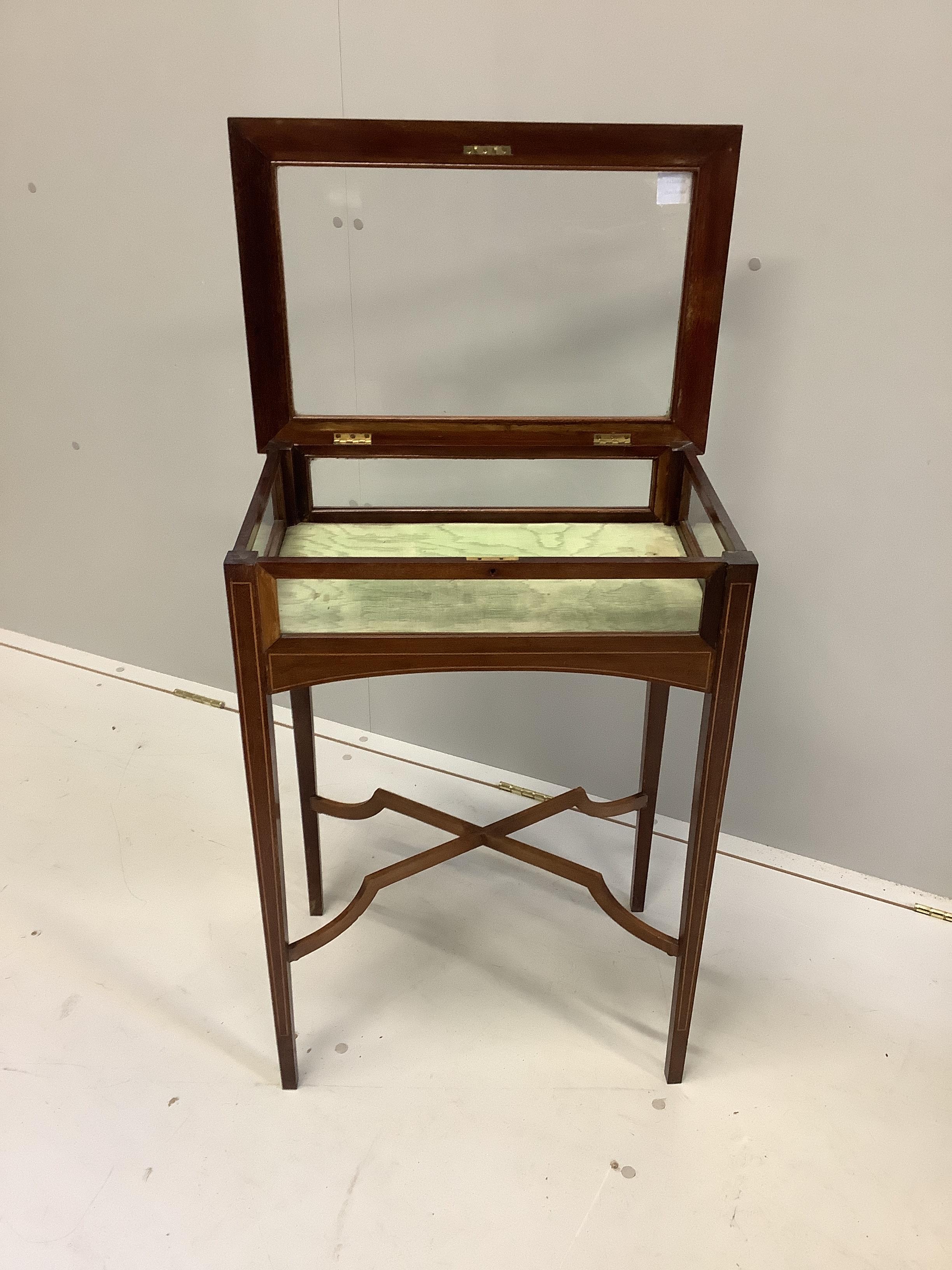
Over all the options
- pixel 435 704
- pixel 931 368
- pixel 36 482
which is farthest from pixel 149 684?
pixel 931 368

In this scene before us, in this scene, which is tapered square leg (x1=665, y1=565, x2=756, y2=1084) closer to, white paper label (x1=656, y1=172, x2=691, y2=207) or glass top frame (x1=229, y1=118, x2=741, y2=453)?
glass top frame (x1=229, y1=118, x2=741, y2=453)

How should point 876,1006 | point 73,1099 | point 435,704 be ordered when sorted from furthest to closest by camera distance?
point 435,704, point 876,1006, point 73,1099

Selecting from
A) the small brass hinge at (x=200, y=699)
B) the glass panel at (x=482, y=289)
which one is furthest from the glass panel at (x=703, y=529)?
the small brass hinge at (x=200, y=699)

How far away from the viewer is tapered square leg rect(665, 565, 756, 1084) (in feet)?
3.43

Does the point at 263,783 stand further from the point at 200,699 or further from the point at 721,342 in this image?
the point at 200,699

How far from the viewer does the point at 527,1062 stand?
1422mm

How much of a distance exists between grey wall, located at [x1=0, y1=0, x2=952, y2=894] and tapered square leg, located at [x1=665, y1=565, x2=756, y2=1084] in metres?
0.51

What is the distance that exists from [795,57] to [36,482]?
6.00 feet

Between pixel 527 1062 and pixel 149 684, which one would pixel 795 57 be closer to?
pixel 527 1062

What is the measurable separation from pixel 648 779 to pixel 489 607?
0.64 m

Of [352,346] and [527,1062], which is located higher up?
[352,346]

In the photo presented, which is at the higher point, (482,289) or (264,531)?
(482,289)

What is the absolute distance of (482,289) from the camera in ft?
5.03

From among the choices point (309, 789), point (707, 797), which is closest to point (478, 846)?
point (309, 789)
